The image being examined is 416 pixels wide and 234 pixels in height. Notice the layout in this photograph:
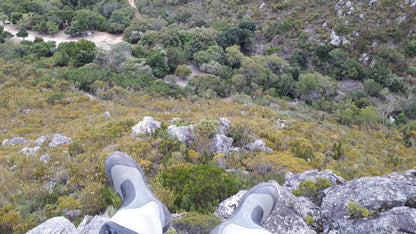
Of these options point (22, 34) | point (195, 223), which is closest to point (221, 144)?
point (195, 223)

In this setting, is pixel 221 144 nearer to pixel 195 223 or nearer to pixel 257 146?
pixel 257 146

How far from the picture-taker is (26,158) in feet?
Answer: 22.4

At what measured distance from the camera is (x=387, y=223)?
3.18m

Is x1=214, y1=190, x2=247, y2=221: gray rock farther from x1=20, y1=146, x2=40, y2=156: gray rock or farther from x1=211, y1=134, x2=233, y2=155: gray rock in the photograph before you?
x1=20, y1=146, x2=40, y2=156: gray rock

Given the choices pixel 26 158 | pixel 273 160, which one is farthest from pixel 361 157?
pixel 26 158

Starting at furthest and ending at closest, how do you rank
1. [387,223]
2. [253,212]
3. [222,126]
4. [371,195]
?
1. [222,126]
2. [371,195]
3. [253,212]
4. [387,223]

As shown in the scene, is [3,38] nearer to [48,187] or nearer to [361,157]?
[48,187]

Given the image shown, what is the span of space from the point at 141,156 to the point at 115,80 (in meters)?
11.8

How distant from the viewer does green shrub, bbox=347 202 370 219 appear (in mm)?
3396

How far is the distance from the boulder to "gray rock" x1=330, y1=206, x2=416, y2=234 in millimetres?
573

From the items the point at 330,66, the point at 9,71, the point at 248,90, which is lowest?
the point at 9,71

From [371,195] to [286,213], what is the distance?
131cm

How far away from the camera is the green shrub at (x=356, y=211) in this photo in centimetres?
340

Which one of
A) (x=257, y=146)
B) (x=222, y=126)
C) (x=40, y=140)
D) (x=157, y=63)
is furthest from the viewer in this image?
(x=157, y=63)
